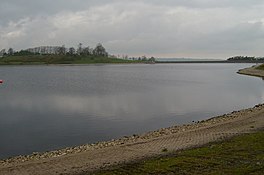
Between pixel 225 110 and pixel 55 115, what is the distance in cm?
1738

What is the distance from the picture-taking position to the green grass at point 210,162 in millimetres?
10211

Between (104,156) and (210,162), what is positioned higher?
(210,162)

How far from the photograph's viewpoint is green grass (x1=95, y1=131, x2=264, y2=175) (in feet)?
Answer: 33.5

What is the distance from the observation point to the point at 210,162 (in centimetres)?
1119

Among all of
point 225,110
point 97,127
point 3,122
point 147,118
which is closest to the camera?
point 97,127

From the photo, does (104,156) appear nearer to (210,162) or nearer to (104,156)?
(104,156)

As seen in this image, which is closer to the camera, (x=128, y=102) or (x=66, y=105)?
(x=66, y=105)

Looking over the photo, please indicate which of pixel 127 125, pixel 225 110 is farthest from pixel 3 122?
pixel 225 110

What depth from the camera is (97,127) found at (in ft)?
79.3

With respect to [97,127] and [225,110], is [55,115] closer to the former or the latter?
[97,127]

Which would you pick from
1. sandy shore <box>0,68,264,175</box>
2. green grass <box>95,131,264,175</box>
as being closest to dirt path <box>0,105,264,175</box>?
sandy shore <box>0,68,264,175</box>

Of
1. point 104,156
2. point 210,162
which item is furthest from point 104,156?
point 210,162

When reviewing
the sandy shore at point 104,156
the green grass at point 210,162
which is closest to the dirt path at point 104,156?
the sandy shore at point 104,156

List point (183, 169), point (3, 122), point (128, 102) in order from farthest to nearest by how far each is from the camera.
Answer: point (128, 102), point (3, 122), point (183, 169)
